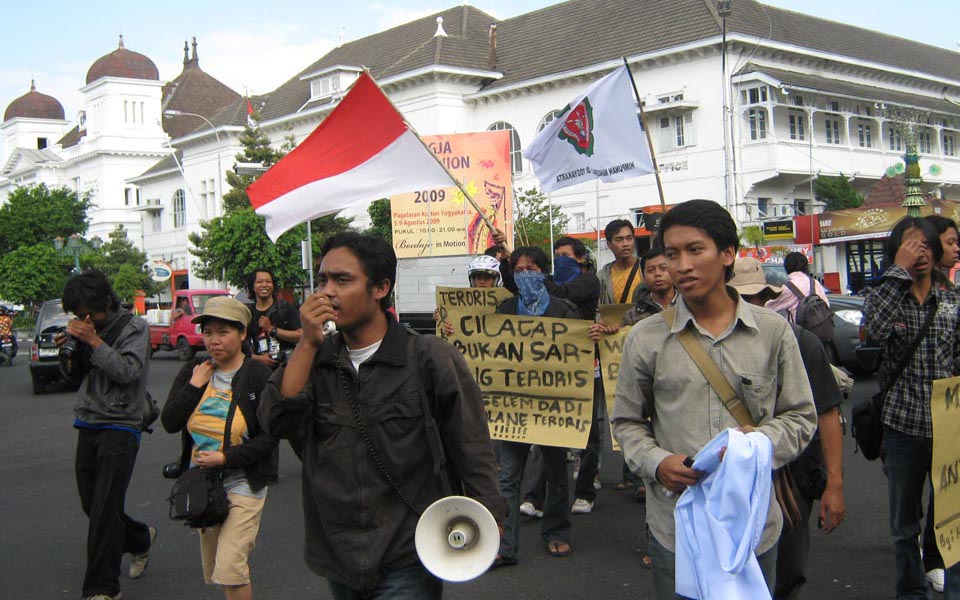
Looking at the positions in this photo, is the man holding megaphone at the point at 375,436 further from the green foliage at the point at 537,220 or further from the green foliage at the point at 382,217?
the green foliage at the point at 382,217

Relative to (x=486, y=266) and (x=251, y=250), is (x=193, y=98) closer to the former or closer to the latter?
(x=251, y=250)

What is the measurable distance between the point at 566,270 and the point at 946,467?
149 inches

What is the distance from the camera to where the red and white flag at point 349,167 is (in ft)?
20.8

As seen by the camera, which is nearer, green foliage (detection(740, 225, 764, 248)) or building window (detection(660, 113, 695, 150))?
green foliage (detection(740, 225, 764, 248))

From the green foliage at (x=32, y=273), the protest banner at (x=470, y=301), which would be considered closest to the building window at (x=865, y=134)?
the green foliage at (x=32, y=273)

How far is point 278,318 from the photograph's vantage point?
809cm

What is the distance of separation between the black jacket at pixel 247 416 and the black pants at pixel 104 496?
118cm

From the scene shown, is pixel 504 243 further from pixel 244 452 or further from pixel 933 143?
pixel 933 143

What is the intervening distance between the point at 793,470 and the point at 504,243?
3467mm

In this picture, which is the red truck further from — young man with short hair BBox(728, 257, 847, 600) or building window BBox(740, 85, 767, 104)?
young man with short hair BBox(728, 257, 847, 600)

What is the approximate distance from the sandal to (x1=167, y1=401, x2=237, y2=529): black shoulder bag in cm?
253

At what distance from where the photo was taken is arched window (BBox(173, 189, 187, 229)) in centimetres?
6619

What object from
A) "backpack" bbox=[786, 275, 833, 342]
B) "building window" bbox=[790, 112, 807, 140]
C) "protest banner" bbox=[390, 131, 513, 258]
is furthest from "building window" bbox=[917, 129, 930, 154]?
"backpack" bbox=[786, 275, 833, 342]

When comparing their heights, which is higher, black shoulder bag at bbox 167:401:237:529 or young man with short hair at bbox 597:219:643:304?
young man with short hair at bbox 597:219:643:304
